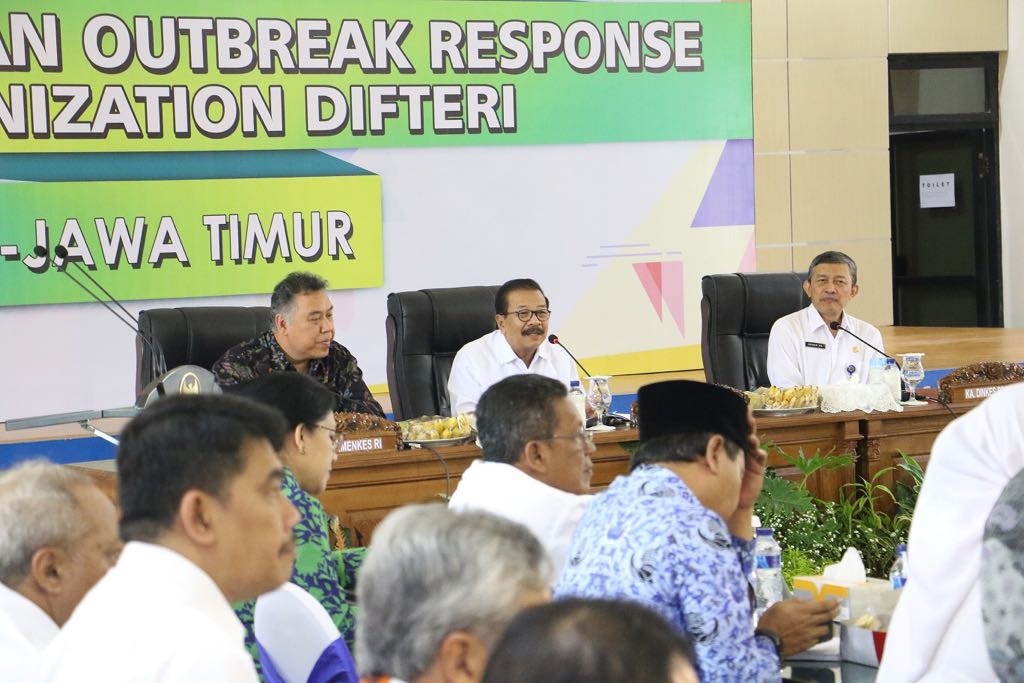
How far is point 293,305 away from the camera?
410cm

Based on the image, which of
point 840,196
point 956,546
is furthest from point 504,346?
point 840,196

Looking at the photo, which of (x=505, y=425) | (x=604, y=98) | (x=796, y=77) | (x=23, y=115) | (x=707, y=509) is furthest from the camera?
(x=796, y=77)

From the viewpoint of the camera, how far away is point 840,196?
8539 millimetres

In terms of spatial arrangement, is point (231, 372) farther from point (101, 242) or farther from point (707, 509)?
point (101, 242)

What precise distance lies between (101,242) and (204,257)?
50 centimetres

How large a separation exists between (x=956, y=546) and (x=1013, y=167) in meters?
8.40

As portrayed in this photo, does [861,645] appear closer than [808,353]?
Yes

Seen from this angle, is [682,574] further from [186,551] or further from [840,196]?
[840,196]

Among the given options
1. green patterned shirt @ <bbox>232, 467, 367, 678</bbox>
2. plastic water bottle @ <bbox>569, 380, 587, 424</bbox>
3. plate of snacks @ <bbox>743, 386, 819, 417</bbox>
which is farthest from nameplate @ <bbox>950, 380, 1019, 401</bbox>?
green patterned shirt @ <bbox>232, 467, 367, 678</bbox>

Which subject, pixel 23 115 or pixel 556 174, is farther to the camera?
pixel 556 174

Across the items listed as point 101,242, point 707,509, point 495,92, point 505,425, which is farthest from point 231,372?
point 495,92

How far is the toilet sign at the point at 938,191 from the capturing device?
32.2 feet

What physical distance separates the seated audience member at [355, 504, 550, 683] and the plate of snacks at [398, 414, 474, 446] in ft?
8.65

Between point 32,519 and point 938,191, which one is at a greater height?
point 938,191
